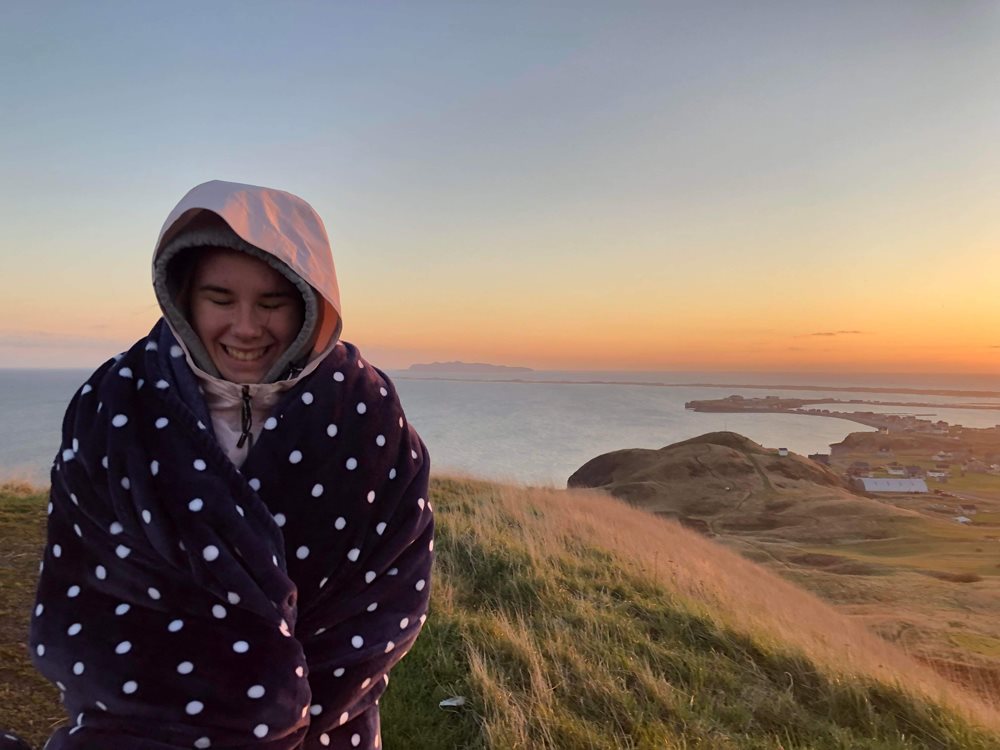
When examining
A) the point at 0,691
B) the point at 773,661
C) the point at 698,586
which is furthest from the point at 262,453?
the point at 698,586

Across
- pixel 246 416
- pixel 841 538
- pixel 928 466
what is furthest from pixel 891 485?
pixel 246 416

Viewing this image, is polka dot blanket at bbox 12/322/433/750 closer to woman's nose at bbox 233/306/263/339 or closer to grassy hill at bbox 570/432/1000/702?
woman's nose at bbox 233/306/263/339

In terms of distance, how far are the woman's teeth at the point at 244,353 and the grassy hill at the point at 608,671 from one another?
2.20 meters

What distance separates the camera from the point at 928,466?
57.5 metres

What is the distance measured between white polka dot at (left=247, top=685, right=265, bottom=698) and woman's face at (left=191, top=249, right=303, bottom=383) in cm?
79

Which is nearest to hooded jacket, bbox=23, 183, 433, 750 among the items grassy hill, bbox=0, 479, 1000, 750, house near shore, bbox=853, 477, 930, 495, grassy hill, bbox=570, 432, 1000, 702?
grassy hill, bbox=0, 479, 1000, 750

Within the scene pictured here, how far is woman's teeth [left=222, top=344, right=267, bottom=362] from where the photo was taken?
A: 176cm

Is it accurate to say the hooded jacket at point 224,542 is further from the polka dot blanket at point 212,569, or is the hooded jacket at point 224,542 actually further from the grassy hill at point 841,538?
the grassy hill at point 841,538

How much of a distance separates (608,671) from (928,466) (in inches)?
2609

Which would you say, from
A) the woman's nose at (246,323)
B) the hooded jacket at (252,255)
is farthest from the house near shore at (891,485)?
the woman's nose at (246,323)

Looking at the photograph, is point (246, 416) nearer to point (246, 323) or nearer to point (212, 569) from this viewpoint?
point (246, 323)

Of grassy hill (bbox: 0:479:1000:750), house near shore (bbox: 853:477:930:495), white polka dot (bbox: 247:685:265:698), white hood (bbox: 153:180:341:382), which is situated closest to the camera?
white polka dot (bbox: 247:685:265:698)

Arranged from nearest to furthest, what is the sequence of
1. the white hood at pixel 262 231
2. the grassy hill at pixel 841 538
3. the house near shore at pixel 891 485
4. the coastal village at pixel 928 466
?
1. the white hood at pixel 262 231
2. the grassy hill at pixel 841 538
3. the coastal village at pixel 928 466
4. the house near shore at pixel 891 485

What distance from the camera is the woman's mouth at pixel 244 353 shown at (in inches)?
69.2
